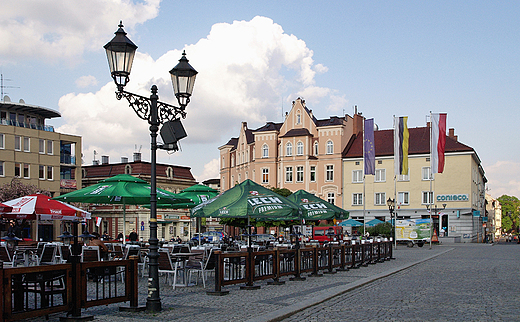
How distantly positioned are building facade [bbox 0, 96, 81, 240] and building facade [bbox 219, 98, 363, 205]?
906 inches

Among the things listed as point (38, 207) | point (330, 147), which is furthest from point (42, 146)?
point (38, 207)

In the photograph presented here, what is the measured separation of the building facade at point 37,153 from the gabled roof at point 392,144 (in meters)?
33.3

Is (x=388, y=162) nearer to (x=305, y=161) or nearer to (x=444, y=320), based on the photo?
(x=305, y=161)

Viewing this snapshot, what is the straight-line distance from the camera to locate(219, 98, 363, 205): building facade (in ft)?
221

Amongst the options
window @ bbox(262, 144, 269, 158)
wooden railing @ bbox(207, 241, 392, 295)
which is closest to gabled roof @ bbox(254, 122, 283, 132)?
window @ bbox(262, 144, 269, 158)

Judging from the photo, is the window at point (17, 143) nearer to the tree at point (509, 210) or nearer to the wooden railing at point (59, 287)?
the wooden railing at point (59, 287)

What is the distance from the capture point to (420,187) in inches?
2499

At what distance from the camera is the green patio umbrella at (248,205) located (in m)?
14.5

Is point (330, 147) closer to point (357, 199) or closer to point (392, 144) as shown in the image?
point (357, 199)

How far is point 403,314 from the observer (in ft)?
33.1

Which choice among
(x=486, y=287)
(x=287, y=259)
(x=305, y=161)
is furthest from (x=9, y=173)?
(x=486, y=287)

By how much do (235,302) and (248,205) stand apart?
3623 millimetres

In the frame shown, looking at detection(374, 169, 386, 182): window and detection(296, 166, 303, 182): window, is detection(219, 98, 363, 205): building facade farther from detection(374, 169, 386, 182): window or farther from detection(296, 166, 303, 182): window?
detection(374, 169, 386, 182): window

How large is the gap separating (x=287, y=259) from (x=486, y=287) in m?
5.42
